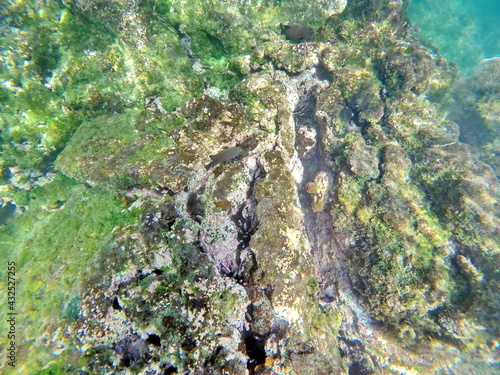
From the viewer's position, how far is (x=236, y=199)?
12.5 feet

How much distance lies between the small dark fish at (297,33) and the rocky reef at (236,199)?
0.96 feet

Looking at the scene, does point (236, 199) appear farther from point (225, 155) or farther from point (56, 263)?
point (56, 263)

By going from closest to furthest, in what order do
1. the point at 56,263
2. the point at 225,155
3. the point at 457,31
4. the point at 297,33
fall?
the point at 56,263 → the point at 225,155 → the point at 297,33 → the point at 457,31

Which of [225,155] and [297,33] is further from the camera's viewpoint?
[297,33]

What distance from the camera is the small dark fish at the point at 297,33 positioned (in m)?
6.36

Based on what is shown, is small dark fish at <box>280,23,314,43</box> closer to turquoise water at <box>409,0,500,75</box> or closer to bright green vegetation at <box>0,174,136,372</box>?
bright green vegetation at <box>0,174,136,372</box>

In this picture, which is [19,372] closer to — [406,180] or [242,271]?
[242,271]

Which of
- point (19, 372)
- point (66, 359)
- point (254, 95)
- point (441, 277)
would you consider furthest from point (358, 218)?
point (19, 372)

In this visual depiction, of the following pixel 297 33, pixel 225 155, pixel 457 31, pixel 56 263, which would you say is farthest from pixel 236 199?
pixel 457 31

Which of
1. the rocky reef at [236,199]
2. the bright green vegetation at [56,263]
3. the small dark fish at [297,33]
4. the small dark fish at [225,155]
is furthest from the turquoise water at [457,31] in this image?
the bright green vegetation at [56,263]

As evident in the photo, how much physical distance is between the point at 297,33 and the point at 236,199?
5453mm

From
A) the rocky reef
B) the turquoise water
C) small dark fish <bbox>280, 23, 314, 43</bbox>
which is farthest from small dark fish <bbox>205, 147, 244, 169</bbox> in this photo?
the turquoise water

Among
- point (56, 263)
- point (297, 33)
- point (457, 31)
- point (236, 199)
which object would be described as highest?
point (457, 31)

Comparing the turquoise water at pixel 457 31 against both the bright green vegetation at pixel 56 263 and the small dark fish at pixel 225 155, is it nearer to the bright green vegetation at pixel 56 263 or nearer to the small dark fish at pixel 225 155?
the small dark fish at pixel 225 155
